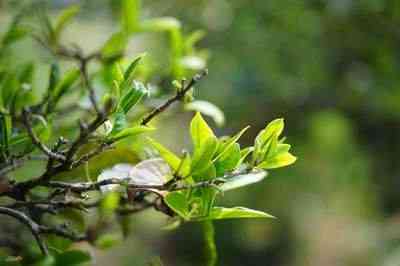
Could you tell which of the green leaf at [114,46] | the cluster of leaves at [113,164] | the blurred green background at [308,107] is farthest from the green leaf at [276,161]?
the blurred green background at [308,107]

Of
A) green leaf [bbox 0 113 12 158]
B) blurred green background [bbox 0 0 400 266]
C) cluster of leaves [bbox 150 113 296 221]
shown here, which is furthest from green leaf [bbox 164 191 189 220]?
blurred green background [bbox 0 0 400 266]

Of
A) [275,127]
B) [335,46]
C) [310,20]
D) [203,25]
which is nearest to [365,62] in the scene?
[335,46]

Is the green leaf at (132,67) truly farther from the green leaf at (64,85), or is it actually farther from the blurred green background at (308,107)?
the blurred green background at (308,107)

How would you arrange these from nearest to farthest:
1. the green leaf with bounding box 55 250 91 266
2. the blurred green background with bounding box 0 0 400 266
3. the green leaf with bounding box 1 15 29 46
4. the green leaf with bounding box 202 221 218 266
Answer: the green leaf with bounding box 55 250 91 266 < the green leaf with bounding box 202 221 218 266 < the green leaf with bounding box 1 15 29 46 < the blurred green background with bounding box 0 0 400 266

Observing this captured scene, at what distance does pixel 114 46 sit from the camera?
0.67 meters

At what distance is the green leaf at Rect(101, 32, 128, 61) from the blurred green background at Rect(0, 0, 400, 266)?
0.43 metres

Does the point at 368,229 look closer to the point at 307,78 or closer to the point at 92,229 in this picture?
the point at 307,78

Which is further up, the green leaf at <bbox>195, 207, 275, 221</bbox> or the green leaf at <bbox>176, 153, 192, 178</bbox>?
the green leaf at <bbox>176, 153, 192, 178</bbox>

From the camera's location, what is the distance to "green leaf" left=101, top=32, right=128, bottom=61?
0.67 meters

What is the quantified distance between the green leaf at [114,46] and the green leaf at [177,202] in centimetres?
26

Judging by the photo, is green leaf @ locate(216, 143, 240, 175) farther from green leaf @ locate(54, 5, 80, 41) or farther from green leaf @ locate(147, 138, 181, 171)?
green leaf @ locate(54, 5, 80, 41)

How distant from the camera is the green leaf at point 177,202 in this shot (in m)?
0.44

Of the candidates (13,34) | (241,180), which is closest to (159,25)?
(13,34)

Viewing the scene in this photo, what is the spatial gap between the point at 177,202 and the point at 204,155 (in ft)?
0.11
